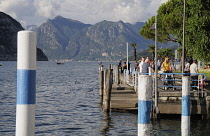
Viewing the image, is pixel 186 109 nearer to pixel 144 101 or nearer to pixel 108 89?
pixel 144 101

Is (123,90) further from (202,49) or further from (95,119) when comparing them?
(202,49)

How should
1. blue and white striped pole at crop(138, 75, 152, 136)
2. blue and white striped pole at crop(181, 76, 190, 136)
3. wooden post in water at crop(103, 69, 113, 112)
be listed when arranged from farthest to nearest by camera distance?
1. wooden post in water at crop(103, 69, 113, 112)
2. blue and white striped pole at crop(181, 76, 190, 136)
3. blue and white striped pole at crop(138, 75, 152, 136)

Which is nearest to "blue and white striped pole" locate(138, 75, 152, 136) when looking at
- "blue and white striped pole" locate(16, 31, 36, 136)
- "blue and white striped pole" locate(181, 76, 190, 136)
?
"blue and white striped pole" locate(16, 31, 36, 136)

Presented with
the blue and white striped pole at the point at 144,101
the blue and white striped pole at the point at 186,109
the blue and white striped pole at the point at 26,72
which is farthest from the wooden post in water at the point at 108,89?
the blue and white striped pole at the point at 26,72

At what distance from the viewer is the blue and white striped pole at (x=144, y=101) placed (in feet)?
14.2

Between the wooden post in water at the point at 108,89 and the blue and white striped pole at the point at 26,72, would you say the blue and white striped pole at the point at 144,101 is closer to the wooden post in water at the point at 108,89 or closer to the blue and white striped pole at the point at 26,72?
the blue and white striped pole at the point at 26,72

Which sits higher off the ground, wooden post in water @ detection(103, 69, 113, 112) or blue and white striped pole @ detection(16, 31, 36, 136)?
blue and white striped pole @ detection(16, 31, 36, 136)

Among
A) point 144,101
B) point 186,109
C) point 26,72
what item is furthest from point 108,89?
point 26,72

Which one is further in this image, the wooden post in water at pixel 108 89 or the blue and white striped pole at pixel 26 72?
the wooden post in water at pixel 108 89

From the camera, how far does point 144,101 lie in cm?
438

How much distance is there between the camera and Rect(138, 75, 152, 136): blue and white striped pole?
14.2 ft

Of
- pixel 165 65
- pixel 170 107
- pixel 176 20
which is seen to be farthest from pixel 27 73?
pixel 176 20

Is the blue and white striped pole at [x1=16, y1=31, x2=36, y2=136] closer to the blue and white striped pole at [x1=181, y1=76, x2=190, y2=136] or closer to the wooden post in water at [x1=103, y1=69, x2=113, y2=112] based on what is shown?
the blue and white striped pole at [x1=181, y1=76, x2=190, y2=136]

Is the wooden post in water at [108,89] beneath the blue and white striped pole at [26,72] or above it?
beneath
